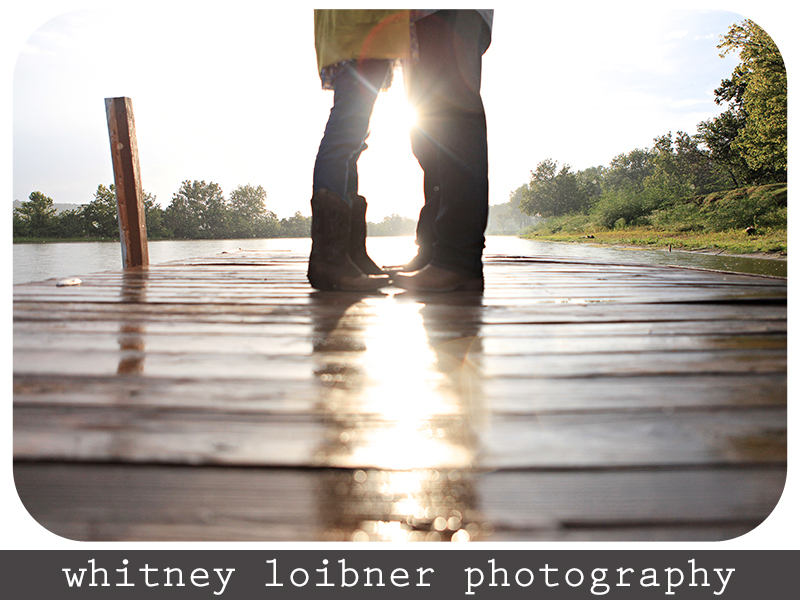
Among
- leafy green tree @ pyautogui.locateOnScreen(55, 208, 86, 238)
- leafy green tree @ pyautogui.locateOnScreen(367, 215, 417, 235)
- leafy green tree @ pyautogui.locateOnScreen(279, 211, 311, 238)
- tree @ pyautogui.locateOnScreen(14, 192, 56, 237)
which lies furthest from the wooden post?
leafy green tree @ pyautogui.locateOnScreen(279, 211, 311, 238)

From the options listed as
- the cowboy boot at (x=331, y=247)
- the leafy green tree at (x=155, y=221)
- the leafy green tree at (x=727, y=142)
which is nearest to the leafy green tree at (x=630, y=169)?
the leafy green tree at (x=727, y=142)

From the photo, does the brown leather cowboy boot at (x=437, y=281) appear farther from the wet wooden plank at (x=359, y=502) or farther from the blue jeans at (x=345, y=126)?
the wet wooden plank at (x=359, y=502)

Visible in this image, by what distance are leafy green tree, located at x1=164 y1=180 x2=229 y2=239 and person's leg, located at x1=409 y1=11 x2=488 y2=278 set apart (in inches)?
1536

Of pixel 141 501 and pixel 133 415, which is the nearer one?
pixel 141 501

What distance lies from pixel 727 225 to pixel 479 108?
12.0 meters

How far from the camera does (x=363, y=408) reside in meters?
0.58

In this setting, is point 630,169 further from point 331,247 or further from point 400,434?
point 400,434

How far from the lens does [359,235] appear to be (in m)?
2.13

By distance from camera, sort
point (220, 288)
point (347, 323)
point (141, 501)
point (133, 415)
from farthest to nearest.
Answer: point (220, 288), point (347, 323), point (133, 415), point (141, 501)

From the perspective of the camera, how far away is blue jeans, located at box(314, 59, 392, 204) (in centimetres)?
182

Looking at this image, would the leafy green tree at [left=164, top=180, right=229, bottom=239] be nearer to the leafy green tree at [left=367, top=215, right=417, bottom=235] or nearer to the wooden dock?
the leafy green tree at [left=367, top=215, right=417, bottom=235]
